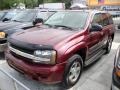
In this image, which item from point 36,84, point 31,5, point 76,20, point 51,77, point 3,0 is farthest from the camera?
point 31,5

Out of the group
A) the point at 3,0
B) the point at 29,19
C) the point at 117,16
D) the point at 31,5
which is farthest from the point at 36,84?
the point at 31,5

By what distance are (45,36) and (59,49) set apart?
0.59 m

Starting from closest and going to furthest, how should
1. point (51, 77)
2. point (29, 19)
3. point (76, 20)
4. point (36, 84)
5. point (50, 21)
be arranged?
1. point (51, 77)
2. point (36, 84)
3. point (76, 20)
4. point (50, 21)
5. point (29, 19)

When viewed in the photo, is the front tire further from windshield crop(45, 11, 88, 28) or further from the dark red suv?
windshield crop(45, 11, 88, 28)

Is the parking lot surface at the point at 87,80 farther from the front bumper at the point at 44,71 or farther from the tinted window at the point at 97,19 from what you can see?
the tinted window at the point at 97,19

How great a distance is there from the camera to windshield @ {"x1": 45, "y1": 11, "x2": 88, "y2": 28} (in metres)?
4.42

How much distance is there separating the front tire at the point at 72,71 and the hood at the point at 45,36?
50 cm

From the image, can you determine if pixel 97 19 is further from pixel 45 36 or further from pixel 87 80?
pixel 45 36

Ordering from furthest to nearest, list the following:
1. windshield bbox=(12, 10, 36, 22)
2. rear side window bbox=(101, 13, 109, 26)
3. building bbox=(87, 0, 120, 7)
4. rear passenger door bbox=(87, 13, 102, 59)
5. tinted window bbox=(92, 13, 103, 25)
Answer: building bbox=(87, 0, 120, 7) < windshield bbox=(12, 10, 36, 22) < rear side window bbox=(101, 13, 109, 26) < tinted window bbox=(92, 13, 103, 25) < rear passenger door bbox=(87, 13, 102, 59)

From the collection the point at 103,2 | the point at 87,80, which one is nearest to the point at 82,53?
the point at 87,80

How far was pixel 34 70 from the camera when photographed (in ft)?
10.9

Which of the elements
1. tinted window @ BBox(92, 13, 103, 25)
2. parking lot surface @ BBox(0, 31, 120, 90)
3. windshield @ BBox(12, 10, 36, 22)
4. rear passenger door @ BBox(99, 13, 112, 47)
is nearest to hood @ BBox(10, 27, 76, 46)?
parking lot surface @ BBox(0, 31, 120, 90)

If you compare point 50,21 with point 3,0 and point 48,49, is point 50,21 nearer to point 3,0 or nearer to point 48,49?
point 48,49

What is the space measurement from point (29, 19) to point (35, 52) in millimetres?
3951
